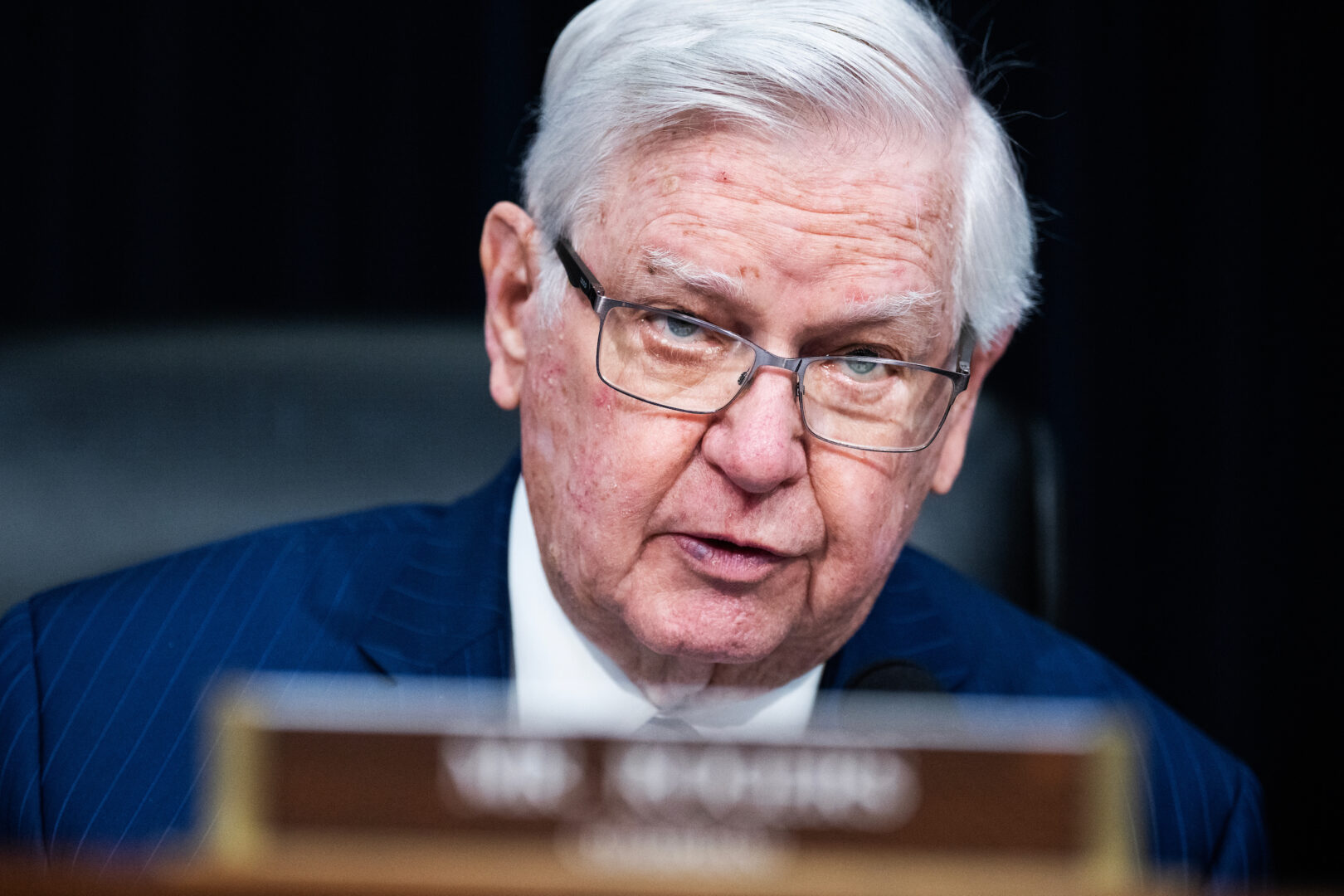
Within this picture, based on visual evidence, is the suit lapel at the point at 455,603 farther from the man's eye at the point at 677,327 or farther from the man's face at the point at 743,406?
the man's eye at the point at 677,327

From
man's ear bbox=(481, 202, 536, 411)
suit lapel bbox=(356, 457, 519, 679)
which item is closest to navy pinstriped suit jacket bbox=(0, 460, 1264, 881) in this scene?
suit lapel bbox=(356, 457, 519, 679)

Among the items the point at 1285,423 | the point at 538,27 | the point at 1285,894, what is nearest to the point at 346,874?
the point at 1285,894

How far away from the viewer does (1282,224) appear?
6.89 feet

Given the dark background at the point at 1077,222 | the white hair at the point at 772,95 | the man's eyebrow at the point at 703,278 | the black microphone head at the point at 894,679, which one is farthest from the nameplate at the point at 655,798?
the dark background at the point at 1077,222

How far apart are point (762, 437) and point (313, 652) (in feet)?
1.80

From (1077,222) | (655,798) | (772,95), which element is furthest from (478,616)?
(1077,222)

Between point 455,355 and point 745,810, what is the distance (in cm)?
105

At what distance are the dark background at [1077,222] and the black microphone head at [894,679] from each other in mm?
930

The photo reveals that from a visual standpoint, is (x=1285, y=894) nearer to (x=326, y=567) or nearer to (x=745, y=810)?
(x=745, y=810)

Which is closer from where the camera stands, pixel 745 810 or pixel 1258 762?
pixel 745 810

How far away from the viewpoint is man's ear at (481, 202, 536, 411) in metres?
1.24

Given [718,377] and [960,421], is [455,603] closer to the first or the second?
[718,377]

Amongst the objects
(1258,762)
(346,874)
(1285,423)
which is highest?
(346,874)

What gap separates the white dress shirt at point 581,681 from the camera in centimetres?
123
